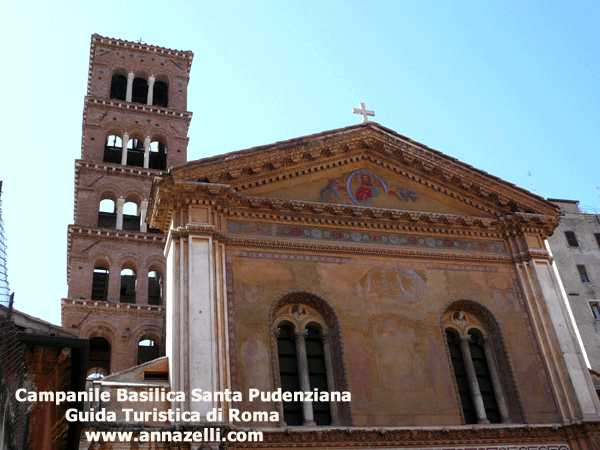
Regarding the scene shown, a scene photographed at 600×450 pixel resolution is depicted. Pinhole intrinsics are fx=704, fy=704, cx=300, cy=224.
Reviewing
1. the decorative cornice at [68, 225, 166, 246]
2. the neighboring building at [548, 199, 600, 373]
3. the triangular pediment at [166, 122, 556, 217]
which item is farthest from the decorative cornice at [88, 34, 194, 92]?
the triangular pediment at [166, 122, 556, 217]

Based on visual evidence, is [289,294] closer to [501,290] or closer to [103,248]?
[501,290]

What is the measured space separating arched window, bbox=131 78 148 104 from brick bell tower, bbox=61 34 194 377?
0.21ft

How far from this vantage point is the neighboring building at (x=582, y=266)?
41.5 m

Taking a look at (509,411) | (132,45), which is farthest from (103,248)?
(509,411)

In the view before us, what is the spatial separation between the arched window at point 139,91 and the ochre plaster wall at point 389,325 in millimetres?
28826

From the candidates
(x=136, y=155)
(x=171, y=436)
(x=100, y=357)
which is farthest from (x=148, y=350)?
(x=171, y=436)

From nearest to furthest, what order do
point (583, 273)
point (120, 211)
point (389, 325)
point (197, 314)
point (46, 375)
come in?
point (46, 375) → point (197, 314) → point (389, 325) → point (120, 211) → point (583, 273)

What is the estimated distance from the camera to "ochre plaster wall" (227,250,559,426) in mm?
16109

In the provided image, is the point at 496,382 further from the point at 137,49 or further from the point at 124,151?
the point at 137,49

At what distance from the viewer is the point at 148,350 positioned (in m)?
35.4

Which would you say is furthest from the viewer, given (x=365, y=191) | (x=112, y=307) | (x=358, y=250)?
(x=112, y=307)

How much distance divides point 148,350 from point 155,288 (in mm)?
4023

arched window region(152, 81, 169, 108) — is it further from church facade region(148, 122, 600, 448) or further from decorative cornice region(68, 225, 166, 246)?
church facade region(148, 122, 600, 448)

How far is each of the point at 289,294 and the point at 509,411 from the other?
6175 mm
